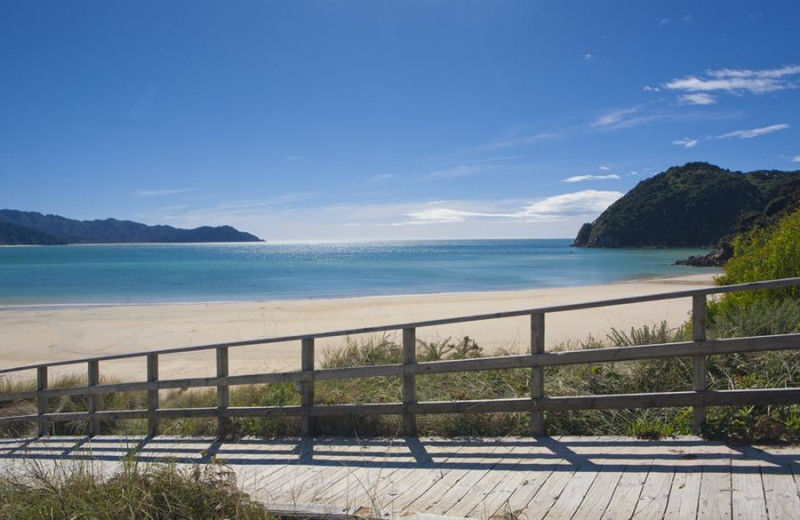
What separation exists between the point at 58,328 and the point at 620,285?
34.1 m

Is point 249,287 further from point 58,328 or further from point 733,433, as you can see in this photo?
point 733,433

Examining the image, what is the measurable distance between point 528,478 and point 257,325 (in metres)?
20.5

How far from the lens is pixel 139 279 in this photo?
58812mm

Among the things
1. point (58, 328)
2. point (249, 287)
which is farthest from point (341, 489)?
point (249, 287)

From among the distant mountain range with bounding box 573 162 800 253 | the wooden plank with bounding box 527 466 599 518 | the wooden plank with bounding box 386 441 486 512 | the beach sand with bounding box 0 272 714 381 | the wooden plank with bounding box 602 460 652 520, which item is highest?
the distant mountain range with bounding box 573 162 800 253

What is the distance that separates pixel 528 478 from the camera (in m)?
4.00

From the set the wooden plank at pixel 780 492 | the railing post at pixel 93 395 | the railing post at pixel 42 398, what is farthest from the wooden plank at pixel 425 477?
the railing post at pixel 42 398

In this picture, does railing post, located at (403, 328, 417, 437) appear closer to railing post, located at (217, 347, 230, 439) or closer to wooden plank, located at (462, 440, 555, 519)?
wooden plank, located at (462, 440, 555, 519)

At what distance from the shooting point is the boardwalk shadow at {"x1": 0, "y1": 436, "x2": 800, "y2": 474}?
400 cm

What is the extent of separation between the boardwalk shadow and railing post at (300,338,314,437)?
162 millimetres

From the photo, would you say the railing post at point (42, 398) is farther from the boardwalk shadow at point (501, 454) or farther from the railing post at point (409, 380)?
the railing post at point (409, 380)

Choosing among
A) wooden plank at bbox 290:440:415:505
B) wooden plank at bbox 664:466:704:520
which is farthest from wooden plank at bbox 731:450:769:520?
wooden plank at bbox 290:440:415:505

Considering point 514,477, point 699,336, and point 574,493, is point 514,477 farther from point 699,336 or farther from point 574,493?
point 699,336

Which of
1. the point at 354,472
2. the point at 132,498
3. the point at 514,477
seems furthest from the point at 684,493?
the point at 132,498
